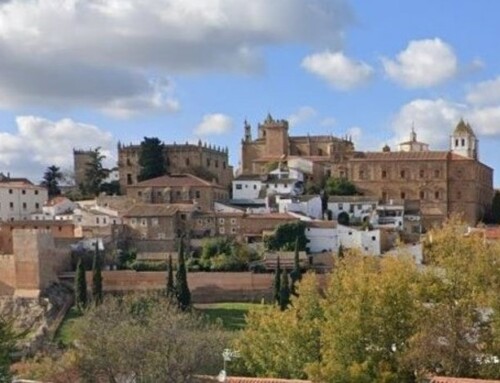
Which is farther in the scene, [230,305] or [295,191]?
[295,191]

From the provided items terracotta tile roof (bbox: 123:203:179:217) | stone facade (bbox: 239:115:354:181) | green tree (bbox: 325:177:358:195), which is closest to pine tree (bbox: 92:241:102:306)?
terracotta tile roof (bbox: 123:203:179:217)

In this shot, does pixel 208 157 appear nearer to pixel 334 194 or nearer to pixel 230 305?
pixel 334 194

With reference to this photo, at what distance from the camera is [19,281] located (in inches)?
1854

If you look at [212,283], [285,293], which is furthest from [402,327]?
[212,283]

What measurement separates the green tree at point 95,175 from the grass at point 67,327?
2536cm

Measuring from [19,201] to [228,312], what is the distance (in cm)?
2379

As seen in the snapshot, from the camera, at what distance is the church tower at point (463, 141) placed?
230 feet

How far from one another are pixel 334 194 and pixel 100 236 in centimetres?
1822

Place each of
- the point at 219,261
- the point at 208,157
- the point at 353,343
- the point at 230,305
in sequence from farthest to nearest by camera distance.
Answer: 1. the point at 208,157
2. the point at 219,261
3. the point at 230,305
4. the point at 353,343

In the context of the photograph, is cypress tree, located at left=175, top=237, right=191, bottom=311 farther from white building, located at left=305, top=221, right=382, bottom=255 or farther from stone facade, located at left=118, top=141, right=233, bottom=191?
stone facade, located at left=118, top=141, right=233, bottom=191

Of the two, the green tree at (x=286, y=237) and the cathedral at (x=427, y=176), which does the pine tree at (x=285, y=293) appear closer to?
the green tree at (x=286, y=237)

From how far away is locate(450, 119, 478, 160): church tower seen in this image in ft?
230

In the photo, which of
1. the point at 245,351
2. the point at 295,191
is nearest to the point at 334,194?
the point at 295,191

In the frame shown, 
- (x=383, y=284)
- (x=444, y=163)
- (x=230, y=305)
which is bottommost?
(x=230, y=305)
